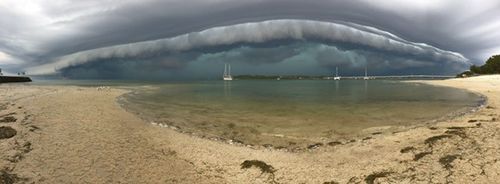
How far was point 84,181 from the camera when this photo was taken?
1247cm

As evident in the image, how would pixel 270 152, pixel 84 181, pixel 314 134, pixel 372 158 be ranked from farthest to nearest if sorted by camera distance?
pixel 314 134 < pixel 270 152 < pixel 372 158 < pixel 84 181

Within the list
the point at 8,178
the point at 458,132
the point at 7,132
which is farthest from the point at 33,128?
the point at 458,132

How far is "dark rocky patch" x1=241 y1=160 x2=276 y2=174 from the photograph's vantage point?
45.5 feet

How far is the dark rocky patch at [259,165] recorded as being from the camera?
1387 cm

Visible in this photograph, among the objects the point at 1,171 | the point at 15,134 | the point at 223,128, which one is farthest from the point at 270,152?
the point at 15,134

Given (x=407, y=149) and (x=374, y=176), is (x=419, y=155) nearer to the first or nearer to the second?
(x=407, y=149)

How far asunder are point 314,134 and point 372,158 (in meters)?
7.12

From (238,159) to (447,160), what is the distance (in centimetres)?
880

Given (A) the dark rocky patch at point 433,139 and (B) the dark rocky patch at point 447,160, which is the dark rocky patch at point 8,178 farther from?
(A) the dark rocky patch at point 433,139

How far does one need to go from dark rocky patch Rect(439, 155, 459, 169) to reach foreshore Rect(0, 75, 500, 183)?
0.03 meters

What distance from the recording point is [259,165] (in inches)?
570

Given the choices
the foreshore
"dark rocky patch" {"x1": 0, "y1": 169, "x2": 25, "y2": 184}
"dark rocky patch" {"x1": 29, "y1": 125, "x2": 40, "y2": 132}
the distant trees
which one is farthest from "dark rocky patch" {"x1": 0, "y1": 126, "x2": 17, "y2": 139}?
the distant trees

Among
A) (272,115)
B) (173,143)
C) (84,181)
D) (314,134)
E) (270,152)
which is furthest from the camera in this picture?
(272,115)

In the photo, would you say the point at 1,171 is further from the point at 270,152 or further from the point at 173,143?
the point at 270,152
